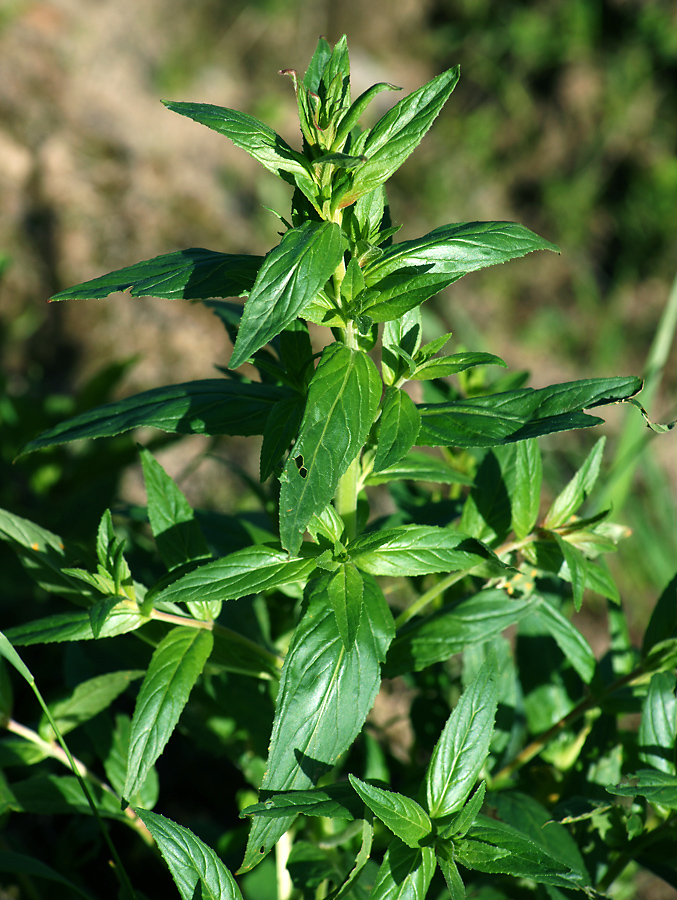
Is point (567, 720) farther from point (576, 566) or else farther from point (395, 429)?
point (395, 429)

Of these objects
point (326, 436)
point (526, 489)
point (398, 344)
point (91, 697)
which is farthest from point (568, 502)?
point (91, 697)

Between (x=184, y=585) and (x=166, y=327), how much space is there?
252 centimetres

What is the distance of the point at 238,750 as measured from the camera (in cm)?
136

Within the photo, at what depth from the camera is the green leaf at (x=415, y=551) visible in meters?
0.93

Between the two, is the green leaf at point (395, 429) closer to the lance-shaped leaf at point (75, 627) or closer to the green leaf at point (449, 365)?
the green leaf at point (449, 365)

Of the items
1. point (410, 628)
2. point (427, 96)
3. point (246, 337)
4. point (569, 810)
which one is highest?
point (427, 96)

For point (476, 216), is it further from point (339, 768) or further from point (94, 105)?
point (339, 768)

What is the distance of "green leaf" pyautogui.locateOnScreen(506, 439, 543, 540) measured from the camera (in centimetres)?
110

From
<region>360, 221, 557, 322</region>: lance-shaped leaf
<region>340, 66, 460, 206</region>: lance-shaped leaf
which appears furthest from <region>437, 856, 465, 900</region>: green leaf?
<region>340, 66, 460, 206</region>: lance-shaped leaf

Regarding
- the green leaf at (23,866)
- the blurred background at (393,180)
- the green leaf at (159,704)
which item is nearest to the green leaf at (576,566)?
the green leaf at (159,704)

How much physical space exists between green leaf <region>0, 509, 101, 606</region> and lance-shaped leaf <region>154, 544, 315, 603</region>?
217mm

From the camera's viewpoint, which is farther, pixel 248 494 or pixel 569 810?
pixel 248 494

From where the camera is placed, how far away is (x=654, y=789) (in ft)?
3.14

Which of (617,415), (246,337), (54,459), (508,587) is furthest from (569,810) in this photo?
(617,415)
